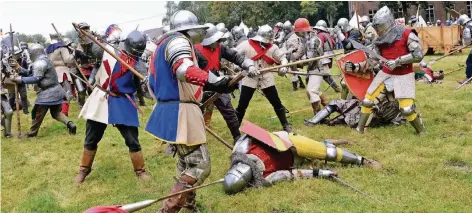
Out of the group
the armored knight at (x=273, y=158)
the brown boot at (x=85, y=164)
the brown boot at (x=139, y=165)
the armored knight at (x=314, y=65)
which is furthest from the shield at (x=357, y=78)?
the brown boot at (x=85, y=164)

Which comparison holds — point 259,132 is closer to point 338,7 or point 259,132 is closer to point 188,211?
point 188,211

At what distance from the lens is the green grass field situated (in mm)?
4496

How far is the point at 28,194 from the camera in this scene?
5605 mm

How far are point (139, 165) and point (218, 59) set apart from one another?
1.55 m

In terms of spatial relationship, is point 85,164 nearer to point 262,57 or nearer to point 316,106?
A: point 262,57

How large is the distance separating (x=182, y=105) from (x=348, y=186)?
1789 mm

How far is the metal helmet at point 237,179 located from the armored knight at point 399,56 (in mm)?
2593

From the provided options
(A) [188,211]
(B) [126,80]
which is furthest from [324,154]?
(B) [126,80]

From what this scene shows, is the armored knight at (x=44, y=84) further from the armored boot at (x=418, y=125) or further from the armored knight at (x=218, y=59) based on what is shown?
the armored boot at (x=418, y=125)

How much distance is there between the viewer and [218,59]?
6211 millimetres

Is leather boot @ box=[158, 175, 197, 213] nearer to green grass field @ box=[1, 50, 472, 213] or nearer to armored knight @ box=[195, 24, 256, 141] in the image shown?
green grass field @ box=[1, 50, 472, 213]

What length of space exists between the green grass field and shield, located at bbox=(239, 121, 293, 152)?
0.38 m

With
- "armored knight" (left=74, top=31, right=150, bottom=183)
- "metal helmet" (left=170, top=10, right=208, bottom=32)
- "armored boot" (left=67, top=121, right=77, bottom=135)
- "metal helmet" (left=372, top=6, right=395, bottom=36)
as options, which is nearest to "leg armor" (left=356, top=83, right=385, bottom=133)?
"metal helmet" (left=372, top=6, right=395, bottom=36)

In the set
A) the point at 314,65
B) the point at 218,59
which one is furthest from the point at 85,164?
the point at 314,65
